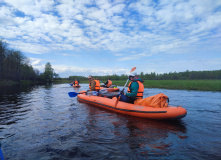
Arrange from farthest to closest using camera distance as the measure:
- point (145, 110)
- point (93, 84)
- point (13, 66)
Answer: point (13, 66) → point (93, 84) → point (145, 110)

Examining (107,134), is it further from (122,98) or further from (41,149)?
(122,98)

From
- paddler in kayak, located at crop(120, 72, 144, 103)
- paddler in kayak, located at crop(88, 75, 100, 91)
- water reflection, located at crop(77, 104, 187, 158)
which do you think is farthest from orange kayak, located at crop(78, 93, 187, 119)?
paddler in kayak, located at crop(88, 75, 100, 91)

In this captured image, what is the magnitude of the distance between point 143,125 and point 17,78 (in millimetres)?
48344

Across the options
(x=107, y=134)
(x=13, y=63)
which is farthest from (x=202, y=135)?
(x=13, y=63)

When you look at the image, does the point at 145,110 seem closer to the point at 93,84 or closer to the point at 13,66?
the point at 93,84

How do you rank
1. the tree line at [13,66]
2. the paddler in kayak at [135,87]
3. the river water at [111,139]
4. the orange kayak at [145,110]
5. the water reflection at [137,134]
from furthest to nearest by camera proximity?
the tree line at [13,66], the paddler in kayak at [135,87], the orange kayak at [145,110], the water reflection at [137,134], the river water at [111,139]

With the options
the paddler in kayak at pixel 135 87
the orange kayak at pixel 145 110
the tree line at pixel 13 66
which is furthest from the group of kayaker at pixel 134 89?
the tree line at pixel 13 66

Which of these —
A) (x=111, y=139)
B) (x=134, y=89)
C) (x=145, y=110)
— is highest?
(x=134, y=89)

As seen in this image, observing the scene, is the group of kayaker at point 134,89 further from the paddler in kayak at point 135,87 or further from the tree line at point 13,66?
the tree line at point 13,66

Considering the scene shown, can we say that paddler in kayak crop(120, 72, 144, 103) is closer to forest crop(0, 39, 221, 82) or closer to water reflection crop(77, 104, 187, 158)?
water reflection crop(77, 104, 187, 158)

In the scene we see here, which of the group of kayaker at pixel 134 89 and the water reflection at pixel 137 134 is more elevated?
the group of kayaker at pixel 134 89

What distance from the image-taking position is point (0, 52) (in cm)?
3309

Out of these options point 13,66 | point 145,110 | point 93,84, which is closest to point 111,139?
point 145,110

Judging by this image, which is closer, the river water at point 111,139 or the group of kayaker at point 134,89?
the river water at point 111,139
